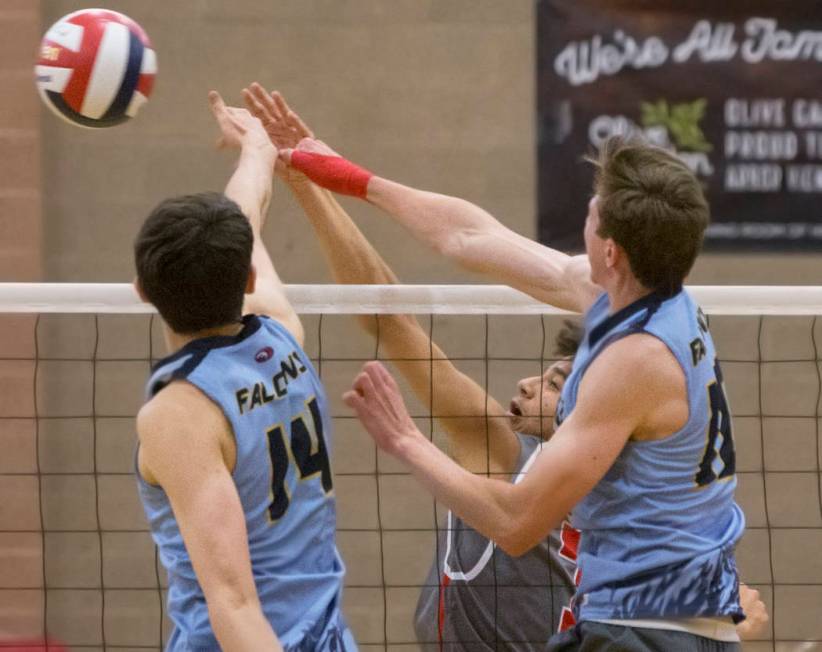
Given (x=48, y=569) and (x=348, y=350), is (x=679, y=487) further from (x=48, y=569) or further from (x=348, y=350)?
(x=48, y=569)

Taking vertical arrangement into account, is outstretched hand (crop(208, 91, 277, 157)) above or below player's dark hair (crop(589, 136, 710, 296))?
above

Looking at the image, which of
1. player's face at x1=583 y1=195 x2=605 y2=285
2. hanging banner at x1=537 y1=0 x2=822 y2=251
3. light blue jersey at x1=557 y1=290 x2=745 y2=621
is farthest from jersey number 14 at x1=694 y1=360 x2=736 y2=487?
hanging banner at x1=537 y1=0 x2=822 y2=251

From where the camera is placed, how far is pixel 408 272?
5.65 m

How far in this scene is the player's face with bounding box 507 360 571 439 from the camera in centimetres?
349

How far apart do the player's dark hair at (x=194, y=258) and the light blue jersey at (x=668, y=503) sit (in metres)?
0.62

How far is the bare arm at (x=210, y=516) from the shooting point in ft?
6.81

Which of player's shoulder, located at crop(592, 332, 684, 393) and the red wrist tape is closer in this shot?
player's shoulder, located at crop(592, 332, 684, 393)

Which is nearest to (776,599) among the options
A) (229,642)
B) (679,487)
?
(679,487)

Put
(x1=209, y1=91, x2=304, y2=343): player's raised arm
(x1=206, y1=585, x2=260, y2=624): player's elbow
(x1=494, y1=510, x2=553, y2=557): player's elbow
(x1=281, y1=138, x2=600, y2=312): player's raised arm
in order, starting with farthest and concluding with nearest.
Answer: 1. (x1=281, y1=138, x2=600, y2=312): player's raised arm
2. (x1=209, y1=91, x2=304, y2=343): player's raised arm
3. (x1=494, y1=510, x2=553, y2=557): player's elbow
4. (x1=206, y1=585, x2=260, y2=624): player's elbow

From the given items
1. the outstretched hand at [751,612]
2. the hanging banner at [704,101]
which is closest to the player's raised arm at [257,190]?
the outstretched hand at [751,612]

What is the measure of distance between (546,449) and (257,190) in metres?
0.91

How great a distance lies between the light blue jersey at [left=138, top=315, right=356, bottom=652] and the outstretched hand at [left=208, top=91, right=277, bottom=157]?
866mm

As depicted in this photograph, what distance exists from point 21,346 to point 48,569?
92 centimetres

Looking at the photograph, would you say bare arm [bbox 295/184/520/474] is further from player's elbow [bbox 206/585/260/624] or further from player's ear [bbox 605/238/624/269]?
player's elbow [bbox 206/585/260/624]
